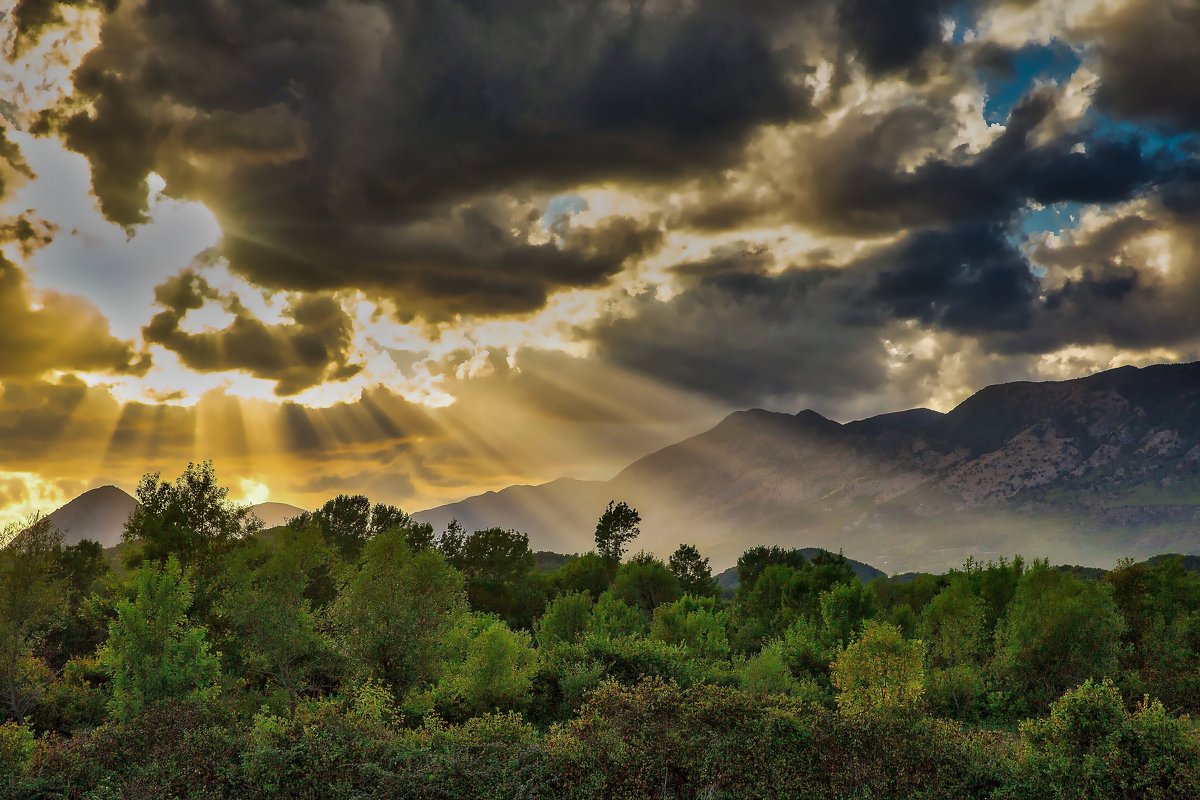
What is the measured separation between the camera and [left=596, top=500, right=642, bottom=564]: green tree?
125875mm

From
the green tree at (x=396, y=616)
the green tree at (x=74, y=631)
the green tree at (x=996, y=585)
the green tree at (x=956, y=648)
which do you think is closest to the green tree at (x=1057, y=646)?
the green tree at (x=956, y=648)

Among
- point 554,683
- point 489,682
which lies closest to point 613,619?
point 554,683

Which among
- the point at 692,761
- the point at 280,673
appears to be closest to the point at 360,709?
the point at 692,761

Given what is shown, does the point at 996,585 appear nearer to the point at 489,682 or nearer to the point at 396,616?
the point at 489,682

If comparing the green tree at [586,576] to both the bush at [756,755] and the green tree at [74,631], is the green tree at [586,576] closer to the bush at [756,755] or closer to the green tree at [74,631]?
the green tree at [74,631]

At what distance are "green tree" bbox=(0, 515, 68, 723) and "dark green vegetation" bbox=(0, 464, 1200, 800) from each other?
0.68 feet

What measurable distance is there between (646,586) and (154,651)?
2565 inches

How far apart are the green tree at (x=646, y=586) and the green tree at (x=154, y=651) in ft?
194

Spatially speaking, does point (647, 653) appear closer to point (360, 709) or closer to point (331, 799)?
point (360, 709)

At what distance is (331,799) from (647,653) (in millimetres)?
23334

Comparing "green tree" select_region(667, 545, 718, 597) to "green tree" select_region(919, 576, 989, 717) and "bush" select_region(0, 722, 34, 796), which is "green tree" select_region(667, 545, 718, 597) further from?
"bush" select_region(0, 722, 34, 796)

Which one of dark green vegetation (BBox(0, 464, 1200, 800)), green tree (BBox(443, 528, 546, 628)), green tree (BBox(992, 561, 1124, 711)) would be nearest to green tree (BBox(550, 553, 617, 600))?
green tree (BBox(443, 528, 546, 628))

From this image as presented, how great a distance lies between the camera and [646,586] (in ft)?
321

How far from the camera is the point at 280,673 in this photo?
54.2m
